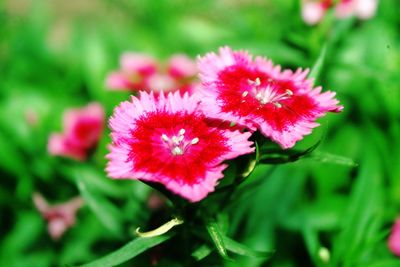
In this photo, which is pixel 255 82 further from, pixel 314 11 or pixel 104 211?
pixel 314 11

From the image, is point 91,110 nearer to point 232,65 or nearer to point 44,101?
point 44,101

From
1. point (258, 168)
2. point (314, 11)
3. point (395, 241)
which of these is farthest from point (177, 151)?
point (314, 11)

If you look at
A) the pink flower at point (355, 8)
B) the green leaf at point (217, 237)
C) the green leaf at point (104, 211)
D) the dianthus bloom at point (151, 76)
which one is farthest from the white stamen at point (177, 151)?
the pink flower at point (355, 8)

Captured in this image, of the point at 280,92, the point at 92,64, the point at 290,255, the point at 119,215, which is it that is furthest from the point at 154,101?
the point at 92,64

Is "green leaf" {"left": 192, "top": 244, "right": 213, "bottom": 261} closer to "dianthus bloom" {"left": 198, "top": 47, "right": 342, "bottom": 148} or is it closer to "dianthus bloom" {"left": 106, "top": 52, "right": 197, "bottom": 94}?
"dianthus bloom" {"left": 198, "top": 47, "right": 342, "bottom": 148}

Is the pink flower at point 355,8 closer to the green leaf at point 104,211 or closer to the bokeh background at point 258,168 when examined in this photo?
the bokeh background at point 258,168

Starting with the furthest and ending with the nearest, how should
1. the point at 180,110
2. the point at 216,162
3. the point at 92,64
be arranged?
the point at 92,64 → the point at 180,110 → the point at 216,162
